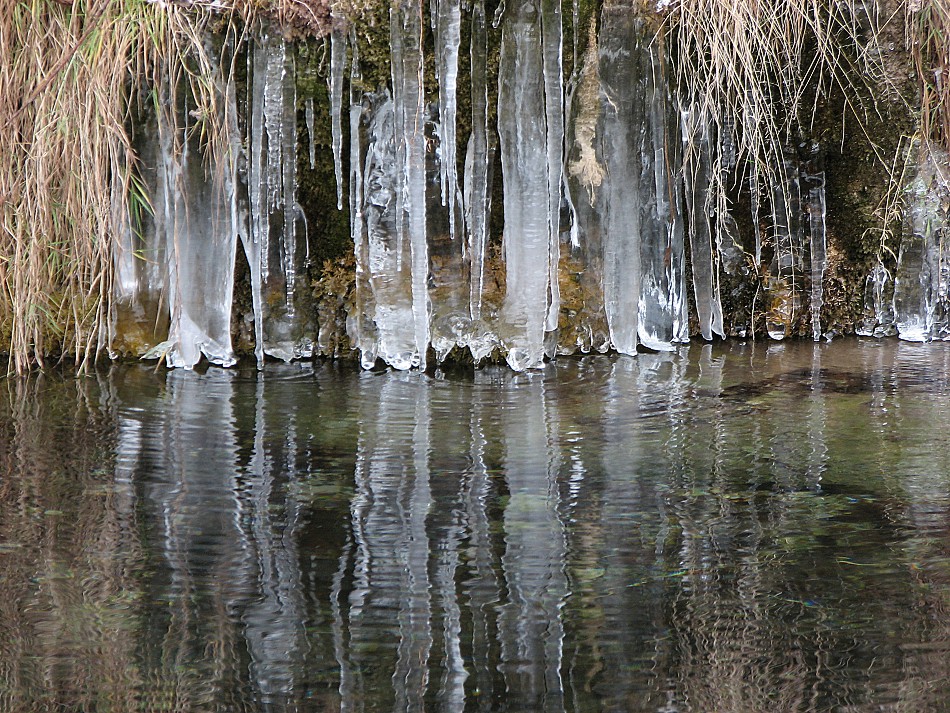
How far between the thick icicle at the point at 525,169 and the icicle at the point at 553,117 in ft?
0.06

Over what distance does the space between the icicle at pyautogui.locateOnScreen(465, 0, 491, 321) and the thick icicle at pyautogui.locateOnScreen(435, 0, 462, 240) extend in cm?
6

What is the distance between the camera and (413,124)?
3658 mm

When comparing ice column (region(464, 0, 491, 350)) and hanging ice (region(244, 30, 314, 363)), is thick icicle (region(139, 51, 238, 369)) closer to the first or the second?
hanging ice (region(244, 30, 314, 363))

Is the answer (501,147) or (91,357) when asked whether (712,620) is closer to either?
(501,147)

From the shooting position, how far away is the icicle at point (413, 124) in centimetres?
364

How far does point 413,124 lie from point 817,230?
160 cm

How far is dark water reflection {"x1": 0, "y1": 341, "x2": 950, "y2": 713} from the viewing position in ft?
5.48

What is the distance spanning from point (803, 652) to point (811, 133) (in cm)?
271

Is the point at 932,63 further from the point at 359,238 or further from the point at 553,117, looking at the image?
the point at 359,238

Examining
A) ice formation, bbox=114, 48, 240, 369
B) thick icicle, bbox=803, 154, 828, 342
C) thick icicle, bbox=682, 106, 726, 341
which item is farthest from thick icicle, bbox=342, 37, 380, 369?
thick icicle, bbox=803, 154, 828, 342

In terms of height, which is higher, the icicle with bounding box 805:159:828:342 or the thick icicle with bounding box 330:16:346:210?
the thick icicle with bounding box 330:16:346:210

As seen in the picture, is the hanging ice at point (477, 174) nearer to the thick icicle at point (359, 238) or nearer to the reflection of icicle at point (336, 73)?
the thick icicle at point (359, 238)

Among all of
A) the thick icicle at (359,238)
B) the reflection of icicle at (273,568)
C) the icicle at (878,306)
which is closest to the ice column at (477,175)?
the thick icicle at (359,238)

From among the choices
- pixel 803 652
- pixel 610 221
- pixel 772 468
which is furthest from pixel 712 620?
pixel 610 221
